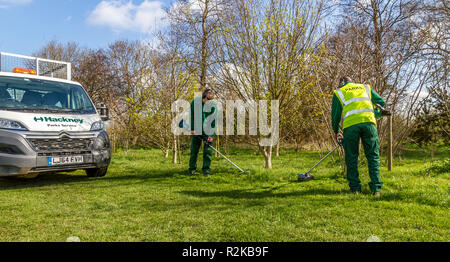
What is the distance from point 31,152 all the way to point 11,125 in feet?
1.98

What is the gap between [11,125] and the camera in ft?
18.5

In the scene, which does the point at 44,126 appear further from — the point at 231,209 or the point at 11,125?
the point at 231,209

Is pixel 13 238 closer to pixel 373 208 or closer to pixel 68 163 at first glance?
pixel 68 163

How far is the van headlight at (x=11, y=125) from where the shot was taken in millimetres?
5574

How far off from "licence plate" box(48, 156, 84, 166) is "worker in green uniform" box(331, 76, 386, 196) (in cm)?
515

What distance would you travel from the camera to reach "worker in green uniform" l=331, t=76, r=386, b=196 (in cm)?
474

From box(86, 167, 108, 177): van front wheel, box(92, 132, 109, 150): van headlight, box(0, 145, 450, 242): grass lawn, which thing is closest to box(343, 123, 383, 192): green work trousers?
box(0, 145, 450, 242): grass lawn

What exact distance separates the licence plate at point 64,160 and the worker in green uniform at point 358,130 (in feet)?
16.9

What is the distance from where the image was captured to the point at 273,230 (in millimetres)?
3264

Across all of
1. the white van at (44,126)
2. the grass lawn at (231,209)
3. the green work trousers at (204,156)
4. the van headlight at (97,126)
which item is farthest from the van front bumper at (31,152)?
the green work trousers at (204,156)

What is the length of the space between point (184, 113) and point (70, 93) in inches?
142

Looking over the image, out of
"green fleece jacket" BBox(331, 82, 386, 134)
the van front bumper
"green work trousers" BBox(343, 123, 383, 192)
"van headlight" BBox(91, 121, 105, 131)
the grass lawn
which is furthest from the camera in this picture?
"van headlight" BBox(91, 121, 105, 131)

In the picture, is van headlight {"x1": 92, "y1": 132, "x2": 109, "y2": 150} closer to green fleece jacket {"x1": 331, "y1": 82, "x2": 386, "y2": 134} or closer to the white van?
the white van

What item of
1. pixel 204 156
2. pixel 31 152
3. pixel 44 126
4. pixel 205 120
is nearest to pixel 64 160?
pixel 31 152
